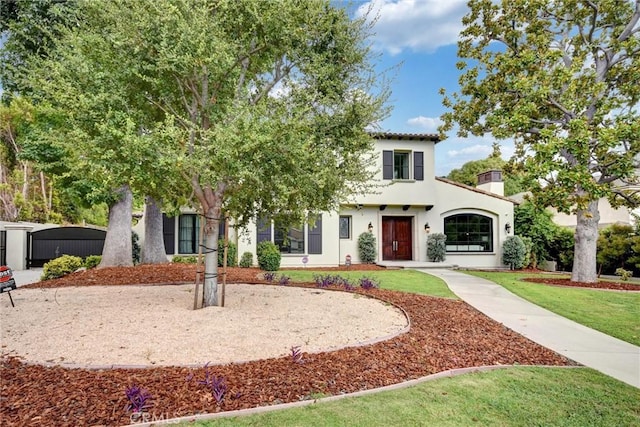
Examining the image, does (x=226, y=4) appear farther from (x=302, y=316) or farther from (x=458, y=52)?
(x=458, y=52)

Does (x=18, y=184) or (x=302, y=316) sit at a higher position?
(x=18, y=184)

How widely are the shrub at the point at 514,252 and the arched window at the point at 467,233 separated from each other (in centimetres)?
84

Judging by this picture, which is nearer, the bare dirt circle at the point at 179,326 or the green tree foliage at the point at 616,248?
the bare dirt circle at the point at 179,326

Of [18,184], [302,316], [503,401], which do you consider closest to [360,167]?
[302,316]

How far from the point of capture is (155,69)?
6.12 metres

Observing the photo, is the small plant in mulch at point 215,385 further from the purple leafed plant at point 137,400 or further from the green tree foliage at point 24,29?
the green tree foliage at point 24,29

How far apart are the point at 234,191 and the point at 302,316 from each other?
2580 mm

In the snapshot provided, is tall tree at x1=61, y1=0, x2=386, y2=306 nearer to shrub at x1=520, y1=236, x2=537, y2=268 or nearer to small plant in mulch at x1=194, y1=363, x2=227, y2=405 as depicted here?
small plant in mulch at x1=194, y1=363, x2=227, y2=405

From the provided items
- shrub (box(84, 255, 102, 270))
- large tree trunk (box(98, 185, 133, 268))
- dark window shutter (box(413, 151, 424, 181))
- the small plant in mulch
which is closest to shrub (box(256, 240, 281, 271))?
large tree trunk (box(98, 185, 133, 268))

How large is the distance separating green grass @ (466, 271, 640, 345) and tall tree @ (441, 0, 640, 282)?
269 centimetres

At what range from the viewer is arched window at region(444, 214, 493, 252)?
1975 centimetres

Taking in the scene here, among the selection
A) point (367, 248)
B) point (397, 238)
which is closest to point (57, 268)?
point (367, 248)

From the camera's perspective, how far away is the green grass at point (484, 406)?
3643 millimetres

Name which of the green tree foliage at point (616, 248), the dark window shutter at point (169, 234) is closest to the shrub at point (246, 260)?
the dark window shutter at point (169, 234)
